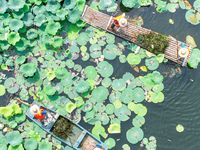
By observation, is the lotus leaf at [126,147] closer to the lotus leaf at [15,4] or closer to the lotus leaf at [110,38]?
the lotus leaf at [110,38]

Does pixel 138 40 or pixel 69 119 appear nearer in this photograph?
pixel 69 119

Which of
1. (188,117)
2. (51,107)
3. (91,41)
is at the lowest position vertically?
(51,107)

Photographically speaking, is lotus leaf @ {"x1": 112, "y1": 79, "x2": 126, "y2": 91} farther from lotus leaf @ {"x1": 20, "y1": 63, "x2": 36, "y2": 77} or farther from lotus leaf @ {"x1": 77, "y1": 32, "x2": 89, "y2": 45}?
lotus leaf @ {"x1": 20, "y1": 63, "x2": 36, "y2": 77}

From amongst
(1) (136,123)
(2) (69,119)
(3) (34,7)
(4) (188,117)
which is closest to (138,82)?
(1) (136,123)

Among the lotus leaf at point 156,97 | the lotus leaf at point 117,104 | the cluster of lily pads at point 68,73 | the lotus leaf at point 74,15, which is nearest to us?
the cluster of lily pads at point 68,73

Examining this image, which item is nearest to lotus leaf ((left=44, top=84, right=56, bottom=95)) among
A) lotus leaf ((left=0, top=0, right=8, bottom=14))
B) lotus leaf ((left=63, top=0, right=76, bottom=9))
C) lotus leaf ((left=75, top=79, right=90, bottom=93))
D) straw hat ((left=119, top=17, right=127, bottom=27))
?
lotus leaf ((left=75, top=79, right=90, bottom=93))

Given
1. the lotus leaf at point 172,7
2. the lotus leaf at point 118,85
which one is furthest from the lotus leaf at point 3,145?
the lotus leaf at point 172,7

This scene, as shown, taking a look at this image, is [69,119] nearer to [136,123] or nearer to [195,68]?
[136,123]
